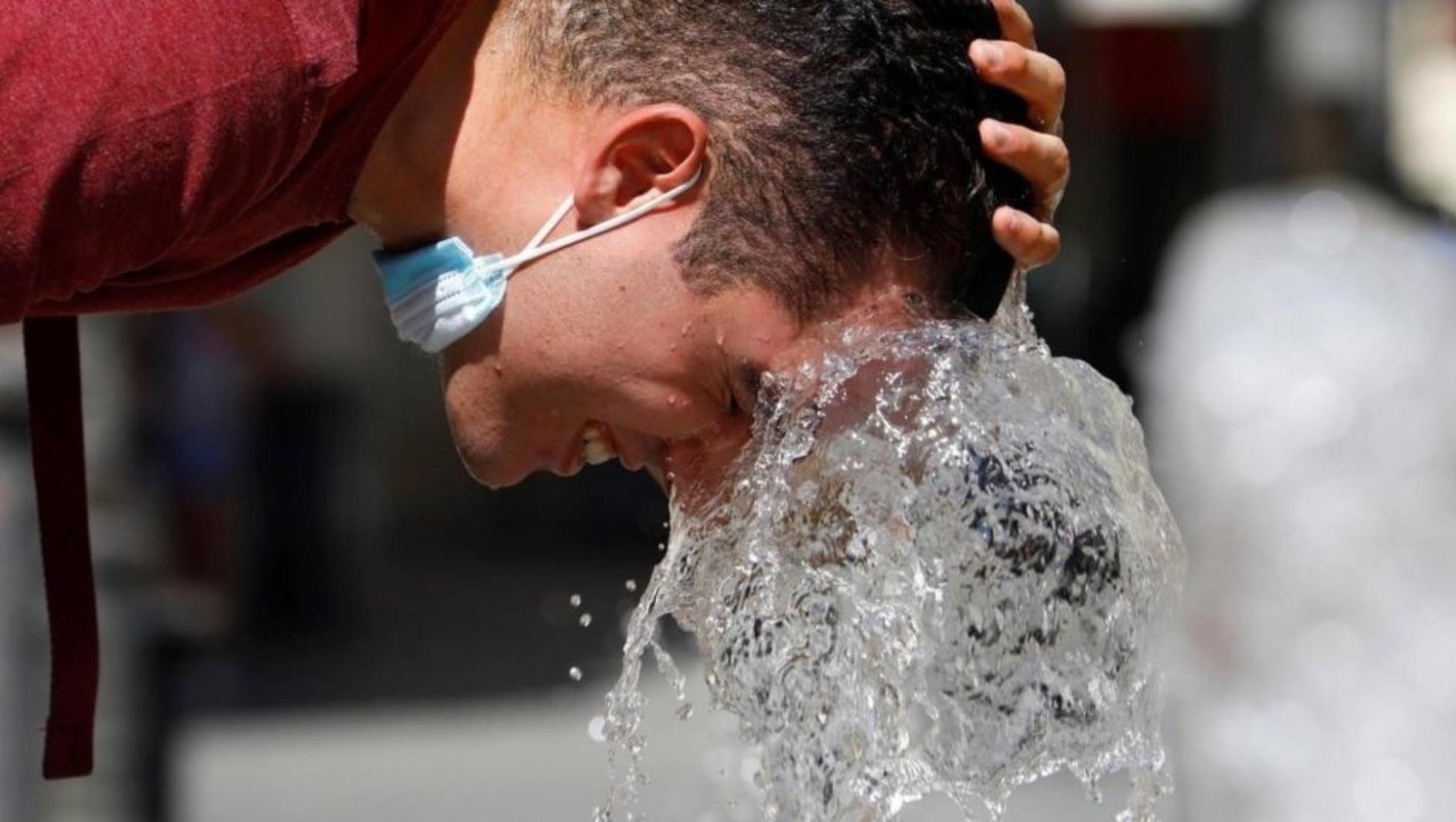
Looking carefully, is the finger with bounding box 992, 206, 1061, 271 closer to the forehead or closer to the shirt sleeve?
the forehead

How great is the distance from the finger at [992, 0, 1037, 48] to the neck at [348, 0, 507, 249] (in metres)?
0.46

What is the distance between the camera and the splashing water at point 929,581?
92.7 inches

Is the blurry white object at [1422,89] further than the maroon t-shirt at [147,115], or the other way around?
the blurry white object at [1422,89]

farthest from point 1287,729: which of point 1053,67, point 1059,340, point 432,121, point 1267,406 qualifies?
point 1059,340

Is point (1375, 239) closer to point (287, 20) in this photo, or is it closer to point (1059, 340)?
point (287, 20)

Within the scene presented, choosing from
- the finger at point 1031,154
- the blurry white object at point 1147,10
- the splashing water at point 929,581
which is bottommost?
the blurry white object at point 1147,10

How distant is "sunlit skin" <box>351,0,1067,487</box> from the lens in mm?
2158

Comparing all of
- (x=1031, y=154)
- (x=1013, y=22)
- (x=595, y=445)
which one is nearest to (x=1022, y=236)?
(x=1031, y=154)

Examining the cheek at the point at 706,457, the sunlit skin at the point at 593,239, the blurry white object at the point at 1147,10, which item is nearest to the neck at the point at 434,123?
the sunlit skin at the point at 593,239

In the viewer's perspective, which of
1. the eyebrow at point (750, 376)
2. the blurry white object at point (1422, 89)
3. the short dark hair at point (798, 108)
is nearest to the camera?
the short dark hair at point (798, 108)

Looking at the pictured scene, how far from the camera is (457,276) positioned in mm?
2232

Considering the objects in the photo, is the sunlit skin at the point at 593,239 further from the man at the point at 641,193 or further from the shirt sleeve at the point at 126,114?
the shirt sleeve at the point at 126,114

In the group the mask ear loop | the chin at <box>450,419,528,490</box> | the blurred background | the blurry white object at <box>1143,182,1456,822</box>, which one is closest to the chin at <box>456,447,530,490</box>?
the chin at <box>450,419,528,490</box>

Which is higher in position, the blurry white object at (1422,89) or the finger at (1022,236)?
the finger at (1022,236)
